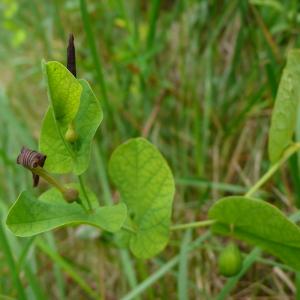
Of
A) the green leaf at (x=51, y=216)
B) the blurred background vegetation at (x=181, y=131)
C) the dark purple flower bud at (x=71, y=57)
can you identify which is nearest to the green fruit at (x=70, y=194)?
the green leaf at (x=51, y=216)

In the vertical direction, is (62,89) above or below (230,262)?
above

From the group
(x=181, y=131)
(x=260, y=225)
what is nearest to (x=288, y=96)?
(x=260, y=225)

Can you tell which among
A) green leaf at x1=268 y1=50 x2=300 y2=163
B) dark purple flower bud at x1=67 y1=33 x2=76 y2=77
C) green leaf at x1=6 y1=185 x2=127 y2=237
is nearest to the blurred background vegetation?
green leaf at x1=268 y1=50 x2=300 y2=163

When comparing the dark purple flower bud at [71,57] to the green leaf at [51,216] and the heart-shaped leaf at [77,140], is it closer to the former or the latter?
the heart-shaped leaf at [77,140]

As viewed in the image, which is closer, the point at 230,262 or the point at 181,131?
the point at 230,262

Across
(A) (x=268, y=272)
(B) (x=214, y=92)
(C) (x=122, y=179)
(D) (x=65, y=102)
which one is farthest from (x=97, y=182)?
(D) (x=65, y=102)

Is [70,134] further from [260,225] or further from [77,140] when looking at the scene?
[260,225]

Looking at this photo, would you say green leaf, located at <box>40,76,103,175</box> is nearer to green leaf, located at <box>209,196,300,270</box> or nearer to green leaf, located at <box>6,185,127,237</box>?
green leaf, located at <box>6,185,127,237</box>
